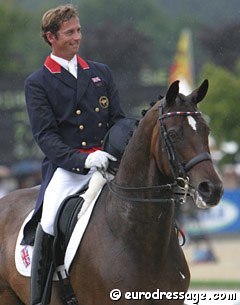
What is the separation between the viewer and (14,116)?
72.0 ft

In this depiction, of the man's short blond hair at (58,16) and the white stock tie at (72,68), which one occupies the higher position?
the man's short blond hair at (58,16)

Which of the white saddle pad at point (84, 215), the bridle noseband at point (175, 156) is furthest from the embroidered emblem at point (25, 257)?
the bridle noseband at point (175, 156)

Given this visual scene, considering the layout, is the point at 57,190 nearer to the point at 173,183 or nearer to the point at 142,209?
the point at 142,209

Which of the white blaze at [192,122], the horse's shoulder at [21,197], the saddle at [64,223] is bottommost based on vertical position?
the horse's shoulder at [21,197]

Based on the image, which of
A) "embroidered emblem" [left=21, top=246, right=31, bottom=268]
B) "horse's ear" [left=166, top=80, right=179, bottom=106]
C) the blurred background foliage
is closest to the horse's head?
"horse's ear" [left=166, top=80, right=179, bottom=106]

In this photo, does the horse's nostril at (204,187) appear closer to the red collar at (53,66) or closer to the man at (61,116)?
the man at (61,116)

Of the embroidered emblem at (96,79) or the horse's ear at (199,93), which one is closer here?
the horse's ear at (199,93)

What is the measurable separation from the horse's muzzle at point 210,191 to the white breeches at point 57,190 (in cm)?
131

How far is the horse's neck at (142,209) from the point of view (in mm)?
6766

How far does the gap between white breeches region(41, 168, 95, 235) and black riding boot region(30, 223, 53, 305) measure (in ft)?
0.25

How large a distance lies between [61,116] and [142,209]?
96cm

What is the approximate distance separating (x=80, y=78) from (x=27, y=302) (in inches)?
67.9

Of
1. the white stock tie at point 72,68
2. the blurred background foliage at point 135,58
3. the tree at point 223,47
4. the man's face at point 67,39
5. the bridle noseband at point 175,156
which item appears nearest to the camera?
the bridle noseband at point 175,156

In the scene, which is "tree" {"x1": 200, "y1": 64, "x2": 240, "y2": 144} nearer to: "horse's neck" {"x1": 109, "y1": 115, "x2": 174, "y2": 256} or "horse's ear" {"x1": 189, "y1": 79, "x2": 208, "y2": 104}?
"horse's neck" {"x1": 109, "y1": 115, "x2": 174, "y2": 256}
